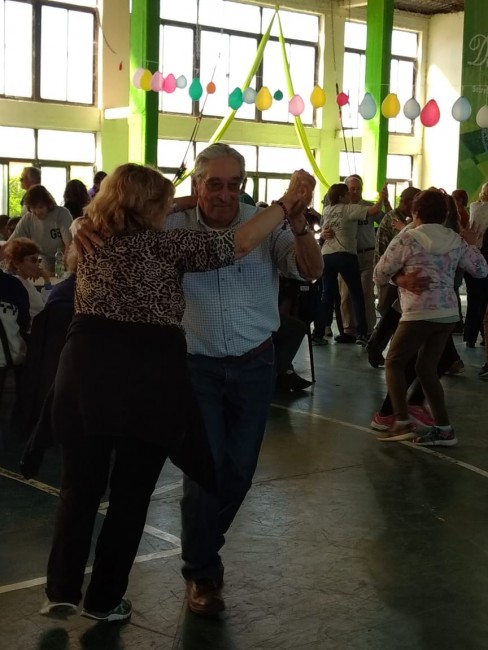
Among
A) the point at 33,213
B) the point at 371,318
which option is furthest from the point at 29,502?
the point at 371,318

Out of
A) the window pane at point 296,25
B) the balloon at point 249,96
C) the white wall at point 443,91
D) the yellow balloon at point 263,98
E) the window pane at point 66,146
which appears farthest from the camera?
the white wall at point 443,91

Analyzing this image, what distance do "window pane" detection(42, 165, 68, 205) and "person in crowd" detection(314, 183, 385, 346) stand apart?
32.8 feet

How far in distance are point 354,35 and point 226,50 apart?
12.6ft

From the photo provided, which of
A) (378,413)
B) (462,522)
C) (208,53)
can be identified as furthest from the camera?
Answer: (208,53)

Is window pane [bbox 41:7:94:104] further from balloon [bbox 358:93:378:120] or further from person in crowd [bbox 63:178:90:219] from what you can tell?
person in crowd [bbox 63:178:90:219]

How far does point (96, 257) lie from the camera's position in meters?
2.60

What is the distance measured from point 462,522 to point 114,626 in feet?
5.62

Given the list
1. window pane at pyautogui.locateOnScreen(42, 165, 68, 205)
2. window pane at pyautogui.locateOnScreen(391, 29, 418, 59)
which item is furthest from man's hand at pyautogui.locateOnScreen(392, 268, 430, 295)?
window pane at pyautogui.locateOnScreen(391, 29, 418, 59)

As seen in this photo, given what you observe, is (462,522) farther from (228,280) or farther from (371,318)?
(371,318)

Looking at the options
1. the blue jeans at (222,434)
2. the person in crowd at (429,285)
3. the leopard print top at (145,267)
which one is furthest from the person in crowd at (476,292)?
the leopard print top at (145,267)

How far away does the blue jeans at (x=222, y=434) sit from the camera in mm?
2924

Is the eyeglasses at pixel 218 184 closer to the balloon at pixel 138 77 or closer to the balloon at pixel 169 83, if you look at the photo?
the balloon at pixel 169 83

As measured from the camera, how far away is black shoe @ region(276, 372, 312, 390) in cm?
678

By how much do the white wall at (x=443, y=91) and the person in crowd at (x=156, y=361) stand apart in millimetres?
20578
